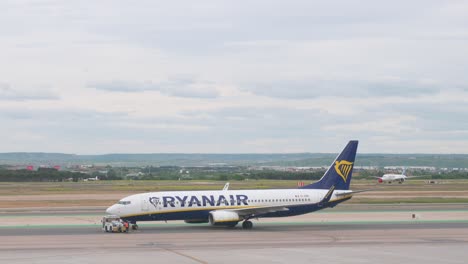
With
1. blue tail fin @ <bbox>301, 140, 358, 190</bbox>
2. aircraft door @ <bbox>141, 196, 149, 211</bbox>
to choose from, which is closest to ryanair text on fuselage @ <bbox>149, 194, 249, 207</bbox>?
aircraft door @ <bbox>141, 196, 149, 211</bbox>

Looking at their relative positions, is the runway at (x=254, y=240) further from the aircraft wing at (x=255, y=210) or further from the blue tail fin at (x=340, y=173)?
the blue tail fin at (x=340, y=173)

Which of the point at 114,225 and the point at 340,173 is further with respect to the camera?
the point at 340,173

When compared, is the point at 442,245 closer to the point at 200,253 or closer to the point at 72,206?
the point at 200,253

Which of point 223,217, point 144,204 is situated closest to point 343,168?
point 223,217

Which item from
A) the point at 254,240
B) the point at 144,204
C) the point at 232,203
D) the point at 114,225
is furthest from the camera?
the point at 232,203

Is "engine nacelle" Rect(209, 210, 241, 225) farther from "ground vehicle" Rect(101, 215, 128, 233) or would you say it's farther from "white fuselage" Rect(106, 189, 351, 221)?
"ground vehicle" Rect(101, 215, 128, 233)

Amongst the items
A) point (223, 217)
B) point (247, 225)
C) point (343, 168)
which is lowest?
point (247, 225)

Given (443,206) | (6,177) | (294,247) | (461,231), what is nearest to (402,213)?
(443,206)

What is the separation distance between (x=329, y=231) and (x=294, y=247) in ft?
37.6

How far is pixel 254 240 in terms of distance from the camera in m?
49.9

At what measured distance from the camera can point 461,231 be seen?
55.6 m

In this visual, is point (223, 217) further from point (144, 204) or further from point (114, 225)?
point (114, 225)

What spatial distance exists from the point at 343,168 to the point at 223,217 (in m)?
11.8

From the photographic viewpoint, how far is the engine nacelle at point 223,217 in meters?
59.5
